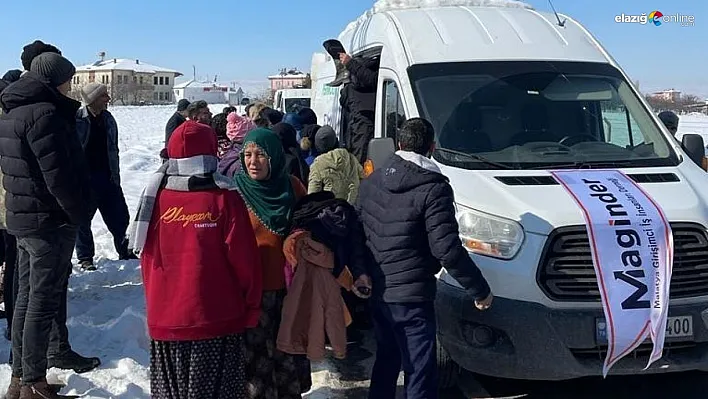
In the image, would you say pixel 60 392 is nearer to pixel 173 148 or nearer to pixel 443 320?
pixel 173 148

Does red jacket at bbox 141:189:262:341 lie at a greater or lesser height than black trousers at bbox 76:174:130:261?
greater

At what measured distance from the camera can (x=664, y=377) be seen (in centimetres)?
486

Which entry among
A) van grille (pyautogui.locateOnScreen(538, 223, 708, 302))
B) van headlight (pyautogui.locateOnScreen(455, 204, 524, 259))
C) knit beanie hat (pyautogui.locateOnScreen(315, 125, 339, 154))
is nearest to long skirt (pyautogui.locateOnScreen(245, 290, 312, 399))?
van headlight (pyautogui.locateOnScreen(455, 204, 524, 259))

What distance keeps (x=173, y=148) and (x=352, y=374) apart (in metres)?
2.34

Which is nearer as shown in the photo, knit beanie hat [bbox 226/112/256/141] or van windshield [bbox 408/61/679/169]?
van windshield [bbox 408/61/679/169]

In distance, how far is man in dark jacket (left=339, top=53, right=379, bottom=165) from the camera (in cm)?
633

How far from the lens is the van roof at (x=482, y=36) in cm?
537

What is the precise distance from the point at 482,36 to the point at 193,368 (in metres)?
3.46

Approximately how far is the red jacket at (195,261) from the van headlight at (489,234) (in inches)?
51.8

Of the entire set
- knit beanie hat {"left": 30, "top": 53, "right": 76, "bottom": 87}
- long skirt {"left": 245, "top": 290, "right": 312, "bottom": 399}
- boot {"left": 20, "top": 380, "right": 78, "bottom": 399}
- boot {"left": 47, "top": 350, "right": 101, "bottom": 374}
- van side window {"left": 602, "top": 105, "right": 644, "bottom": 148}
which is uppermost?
knit beanie hat {"left": 30, "top": 53, "right": 76, "bottom": 87}

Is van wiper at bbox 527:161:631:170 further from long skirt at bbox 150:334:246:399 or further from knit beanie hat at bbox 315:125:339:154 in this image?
long skirt at bbox 150:334:246:399

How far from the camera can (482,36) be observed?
553 centimetres

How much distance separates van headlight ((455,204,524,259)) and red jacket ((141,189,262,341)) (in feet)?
4.32

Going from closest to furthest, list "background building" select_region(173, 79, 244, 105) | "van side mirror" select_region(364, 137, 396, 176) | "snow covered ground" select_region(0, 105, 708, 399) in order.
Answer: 1. "snow covered ground" select_region(0, 105, 708, 399)
2. "van side mirror" select_region(364, 137, 396, 176)
3. "background building" select_region(173, 79, 244, 105)
